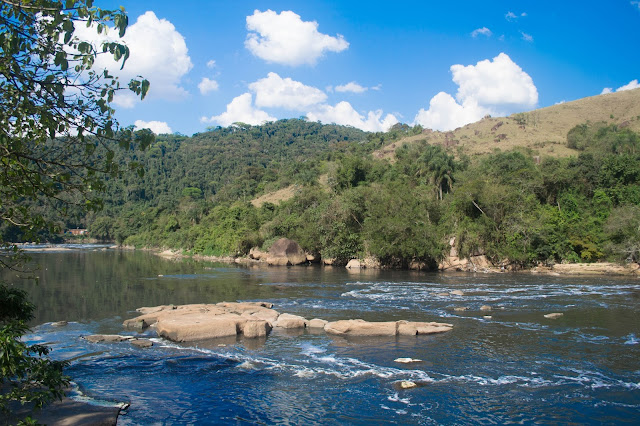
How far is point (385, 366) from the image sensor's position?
13.7 meters

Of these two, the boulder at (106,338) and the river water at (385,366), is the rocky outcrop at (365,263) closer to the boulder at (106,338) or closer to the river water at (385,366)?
the river water at (385,366)

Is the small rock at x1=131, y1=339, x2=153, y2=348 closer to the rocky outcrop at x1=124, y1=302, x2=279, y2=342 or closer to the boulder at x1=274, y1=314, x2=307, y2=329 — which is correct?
the rocky outcrop at x1=124, y1=302, x2=279, y2=342

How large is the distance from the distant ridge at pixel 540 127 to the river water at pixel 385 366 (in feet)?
193

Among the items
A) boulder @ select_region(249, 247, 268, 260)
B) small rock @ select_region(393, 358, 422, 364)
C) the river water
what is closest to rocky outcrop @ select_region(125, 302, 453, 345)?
the river water

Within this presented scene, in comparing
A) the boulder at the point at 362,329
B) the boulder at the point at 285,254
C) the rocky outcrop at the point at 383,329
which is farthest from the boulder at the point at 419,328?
the boulder at the point at 285,254

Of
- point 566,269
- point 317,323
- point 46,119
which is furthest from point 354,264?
point 46,119

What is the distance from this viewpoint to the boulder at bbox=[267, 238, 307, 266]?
5222cm

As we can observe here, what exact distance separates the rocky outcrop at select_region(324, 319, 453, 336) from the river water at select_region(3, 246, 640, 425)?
53cm

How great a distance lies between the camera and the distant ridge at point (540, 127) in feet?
260

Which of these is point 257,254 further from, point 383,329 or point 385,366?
point 385,366

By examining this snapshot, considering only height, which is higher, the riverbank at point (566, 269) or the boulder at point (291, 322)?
the riverbank at point (566, 269)

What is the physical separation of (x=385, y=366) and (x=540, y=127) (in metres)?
92.2

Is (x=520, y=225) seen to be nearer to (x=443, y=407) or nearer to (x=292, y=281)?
(x=292, y=281)

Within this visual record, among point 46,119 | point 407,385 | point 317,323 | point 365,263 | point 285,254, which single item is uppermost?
point 46,119
